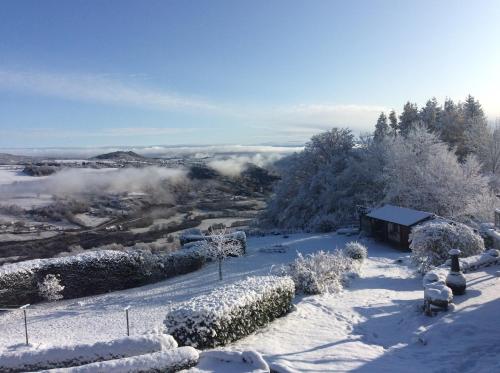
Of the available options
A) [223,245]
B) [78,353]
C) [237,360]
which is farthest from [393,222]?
[78,353]

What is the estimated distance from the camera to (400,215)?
2817 centimetres

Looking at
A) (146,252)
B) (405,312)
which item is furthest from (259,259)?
(405,312)

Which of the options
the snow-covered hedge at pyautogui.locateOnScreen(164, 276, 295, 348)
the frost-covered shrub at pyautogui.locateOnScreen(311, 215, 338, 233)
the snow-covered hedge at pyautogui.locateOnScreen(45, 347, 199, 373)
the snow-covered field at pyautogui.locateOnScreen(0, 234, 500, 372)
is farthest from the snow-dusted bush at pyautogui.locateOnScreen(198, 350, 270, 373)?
the frost-covered shrub at pyautogui.locateOnScreen(311, 215, 338, 233)

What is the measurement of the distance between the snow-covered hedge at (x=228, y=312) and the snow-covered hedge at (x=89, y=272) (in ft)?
39.5

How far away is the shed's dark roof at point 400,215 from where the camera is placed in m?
26.5

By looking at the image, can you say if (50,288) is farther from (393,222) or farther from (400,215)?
(400,215)

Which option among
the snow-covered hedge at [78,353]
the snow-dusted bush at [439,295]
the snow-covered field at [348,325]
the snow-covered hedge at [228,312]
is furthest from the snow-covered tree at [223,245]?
the snow-covered hedge at [78,353]

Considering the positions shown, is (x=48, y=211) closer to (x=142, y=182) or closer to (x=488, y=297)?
(x=142, y=182)

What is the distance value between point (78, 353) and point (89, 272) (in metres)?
14.7

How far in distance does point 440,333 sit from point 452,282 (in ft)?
10.1

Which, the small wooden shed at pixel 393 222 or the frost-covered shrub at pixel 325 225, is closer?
the small wooden shed at pixel 393 222

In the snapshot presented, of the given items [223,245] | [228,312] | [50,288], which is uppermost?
[228,312]

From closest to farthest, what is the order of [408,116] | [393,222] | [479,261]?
[479,261]
[393,222]
[408,116]

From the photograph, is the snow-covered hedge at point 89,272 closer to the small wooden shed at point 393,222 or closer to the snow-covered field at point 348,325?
the snow-covered field at point 348,325
